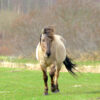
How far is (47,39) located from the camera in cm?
1309

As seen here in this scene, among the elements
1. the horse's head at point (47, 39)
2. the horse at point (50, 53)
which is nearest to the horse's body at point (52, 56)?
the horse at point (50, 53)

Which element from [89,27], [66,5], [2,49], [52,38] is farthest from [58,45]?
[2,49]

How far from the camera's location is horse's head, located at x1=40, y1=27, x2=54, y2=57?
1296 centimetres

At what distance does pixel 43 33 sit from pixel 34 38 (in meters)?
43.1

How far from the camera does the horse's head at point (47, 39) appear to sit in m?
13.0

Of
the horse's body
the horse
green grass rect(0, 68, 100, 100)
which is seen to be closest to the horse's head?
the horse

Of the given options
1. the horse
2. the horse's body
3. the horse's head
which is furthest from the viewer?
the horse's body

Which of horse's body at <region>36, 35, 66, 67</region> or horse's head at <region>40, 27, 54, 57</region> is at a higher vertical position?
horse's head at <region>40, 27, 54, 57</region>

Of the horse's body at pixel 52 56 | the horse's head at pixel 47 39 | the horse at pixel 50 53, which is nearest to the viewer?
the horse's head at pixel 47 39

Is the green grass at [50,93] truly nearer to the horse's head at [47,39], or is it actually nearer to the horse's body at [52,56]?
the horse's body at [52,56]

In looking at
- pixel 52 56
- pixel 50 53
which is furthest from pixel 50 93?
pixel 50 53

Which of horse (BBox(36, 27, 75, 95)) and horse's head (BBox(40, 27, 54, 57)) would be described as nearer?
horse's head (BBox(40, 27, 54, 57))

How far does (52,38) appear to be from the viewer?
13.4 meters

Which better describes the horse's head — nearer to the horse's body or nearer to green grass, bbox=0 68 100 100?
the horse's body
